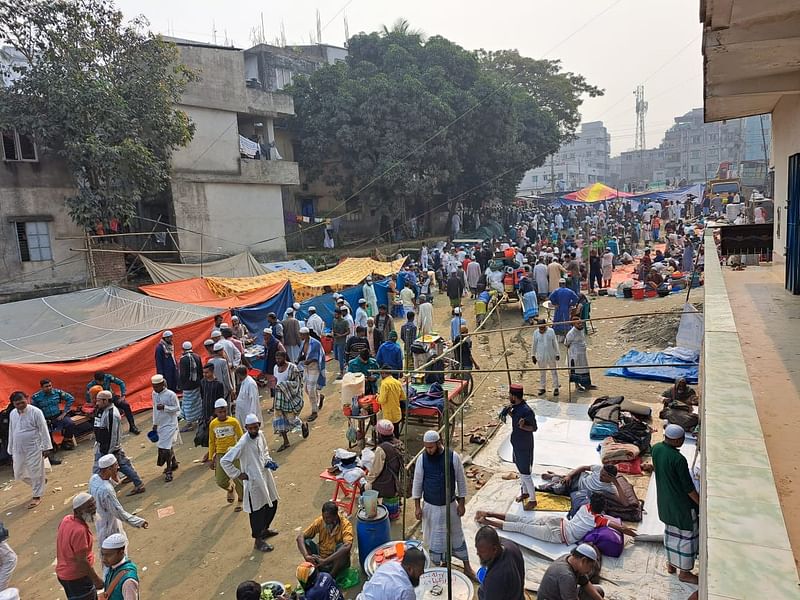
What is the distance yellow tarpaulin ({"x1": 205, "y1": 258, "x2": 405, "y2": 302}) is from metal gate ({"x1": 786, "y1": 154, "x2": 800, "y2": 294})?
1118 centimetres

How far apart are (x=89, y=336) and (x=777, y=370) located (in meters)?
11.0

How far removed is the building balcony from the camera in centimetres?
2234

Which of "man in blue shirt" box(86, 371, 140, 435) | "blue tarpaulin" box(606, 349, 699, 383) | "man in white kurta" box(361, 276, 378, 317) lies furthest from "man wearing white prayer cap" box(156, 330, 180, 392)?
"blue tarpaulin" box(606, 349, 699, 383)

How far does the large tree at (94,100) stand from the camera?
1433cm

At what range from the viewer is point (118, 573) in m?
4.39

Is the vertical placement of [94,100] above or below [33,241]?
above

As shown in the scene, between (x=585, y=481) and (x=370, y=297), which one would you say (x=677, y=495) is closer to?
(x=585, y=481)

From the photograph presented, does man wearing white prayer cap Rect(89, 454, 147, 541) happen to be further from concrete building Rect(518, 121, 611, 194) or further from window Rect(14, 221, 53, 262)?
concrete building Rect(518, 121, 611, 194)

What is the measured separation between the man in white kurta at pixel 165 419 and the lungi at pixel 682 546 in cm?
621

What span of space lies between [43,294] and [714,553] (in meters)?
18.3

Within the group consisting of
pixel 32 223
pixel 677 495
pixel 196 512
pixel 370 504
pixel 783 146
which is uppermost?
pixel 783 146

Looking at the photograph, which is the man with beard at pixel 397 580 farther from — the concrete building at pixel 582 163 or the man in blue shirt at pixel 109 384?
the concrete building at pixel 582 163

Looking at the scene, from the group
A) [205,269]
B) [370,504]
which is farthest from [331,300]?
[370,504]

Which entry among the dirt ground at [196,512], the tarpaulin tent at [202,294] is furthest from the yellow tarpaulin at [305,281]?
the dirt ground at [196,512]
